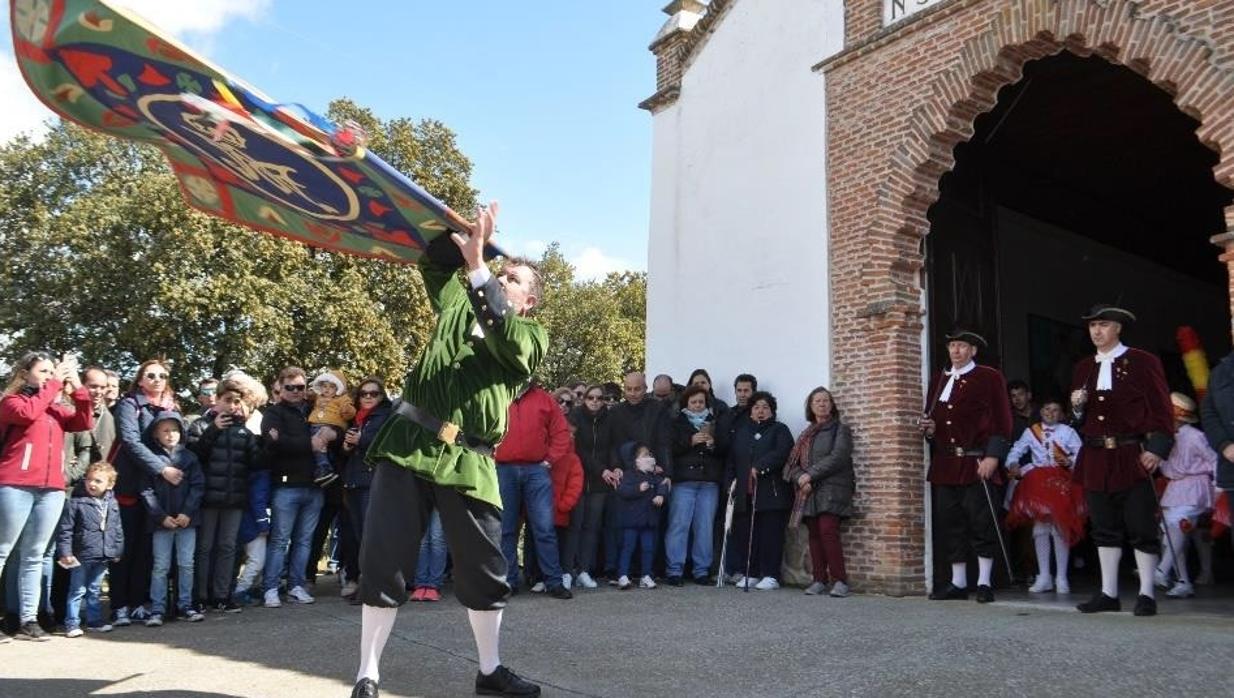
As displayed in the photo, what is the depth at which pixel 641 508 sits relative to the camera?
868cm

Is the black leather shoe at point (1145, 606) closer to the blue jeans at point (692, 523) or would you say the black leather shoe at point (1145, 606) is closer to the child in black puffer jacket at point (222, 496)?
the blue jeans at point (692, 523)

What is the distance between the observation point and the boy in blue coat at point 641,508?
28.5 feet

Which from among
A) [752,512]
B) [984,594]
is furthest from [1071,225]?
[984,594]

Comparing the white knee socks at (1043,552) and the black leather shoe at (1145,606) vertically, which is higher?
the white knee socks at (1043,552)

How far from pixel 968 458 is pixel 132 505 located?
A: 632 cm

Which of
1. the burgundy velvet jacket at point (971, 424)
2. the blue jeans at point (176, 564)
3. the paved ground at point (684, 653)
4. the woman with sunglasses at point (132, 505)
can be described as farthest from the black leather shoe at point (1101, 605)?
the woman with sunglasses at point (132, 505)

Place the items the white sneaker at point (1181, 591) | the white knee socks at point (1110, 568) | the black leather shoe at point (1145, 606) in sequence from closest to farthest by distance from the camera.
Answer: the black leather shoe at point (1145, 606)
the white knee socks at point (1110, 568)
the white sneaker at point (1181, 591)

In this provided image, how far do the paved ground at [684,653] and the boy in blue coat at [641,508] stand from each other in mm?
1483

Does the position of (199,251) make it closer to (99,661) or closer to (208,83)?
(99,661)

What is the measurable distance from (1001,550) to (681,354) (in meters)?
4.04

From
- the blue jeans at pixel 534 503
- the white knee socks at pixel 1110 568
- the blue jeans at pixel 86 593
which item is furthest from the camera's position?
the blue jeans at pixel 534 503

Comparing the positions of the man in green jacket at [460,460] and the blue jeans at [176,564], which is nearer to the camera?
the man in green jacket at [460,460]

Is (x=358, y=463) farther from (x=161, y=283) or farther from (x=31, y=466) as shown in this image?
(x=161, y=283)

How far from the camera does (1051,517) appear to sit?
326 inches
